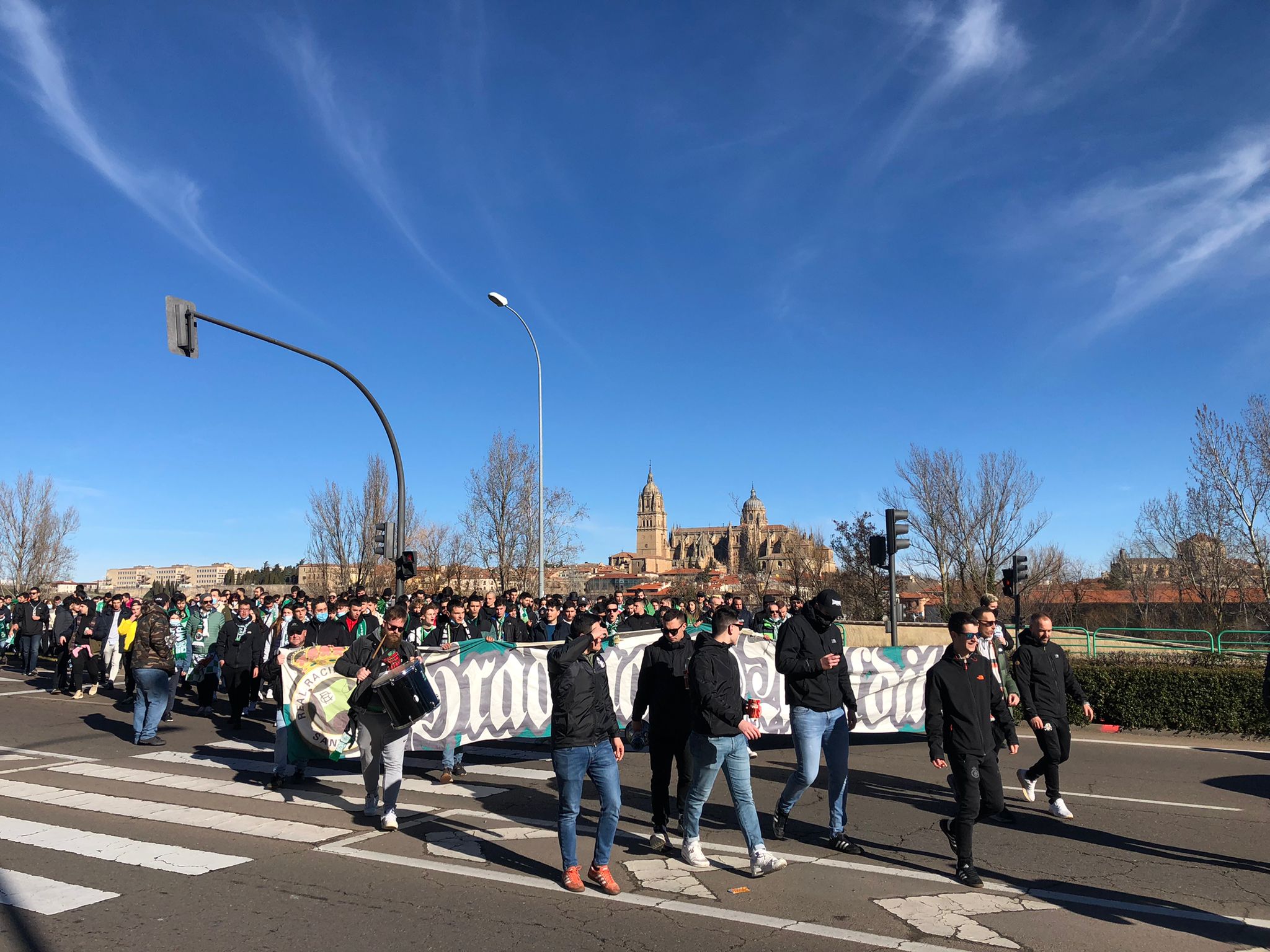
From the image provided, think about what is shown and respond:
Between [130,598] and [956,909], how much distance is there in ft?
52.2

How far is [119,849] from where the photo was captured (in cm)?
686

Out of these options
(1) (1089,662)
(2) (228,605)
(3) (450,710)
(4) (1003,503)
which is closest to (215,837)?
(3) (450,710)

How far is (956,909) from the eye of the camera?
548 cm

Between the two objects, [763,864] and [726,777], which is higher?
[726,777]

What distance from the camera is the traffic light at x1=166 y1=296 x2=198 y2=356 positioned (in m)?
14.9

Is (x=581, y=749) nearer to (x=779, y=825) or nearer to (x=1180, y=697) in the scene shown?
(x=779, y=825)

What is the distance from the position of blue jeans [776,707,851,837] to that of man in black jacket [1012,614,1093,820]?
201 cm

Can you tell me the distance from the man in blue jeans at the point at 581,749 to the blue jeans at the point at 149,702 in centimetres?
829

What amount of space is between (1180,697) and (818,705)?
28.6 feet

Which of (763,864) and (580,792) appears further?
(763,864)

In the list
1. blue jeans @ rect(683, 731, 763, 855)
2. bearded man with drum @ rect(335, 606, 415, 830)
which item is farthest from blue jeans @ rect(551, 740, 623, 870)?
bearded man with drum @ rect(335, 606, 415, 830)

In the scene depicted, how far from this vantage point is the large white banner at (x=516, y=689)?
9.55 metres

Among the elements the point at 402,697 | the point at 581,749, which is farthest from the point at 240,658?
the point at 581,749

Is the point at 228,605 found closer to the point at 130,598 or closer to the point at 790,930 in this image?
the point at 130,598
